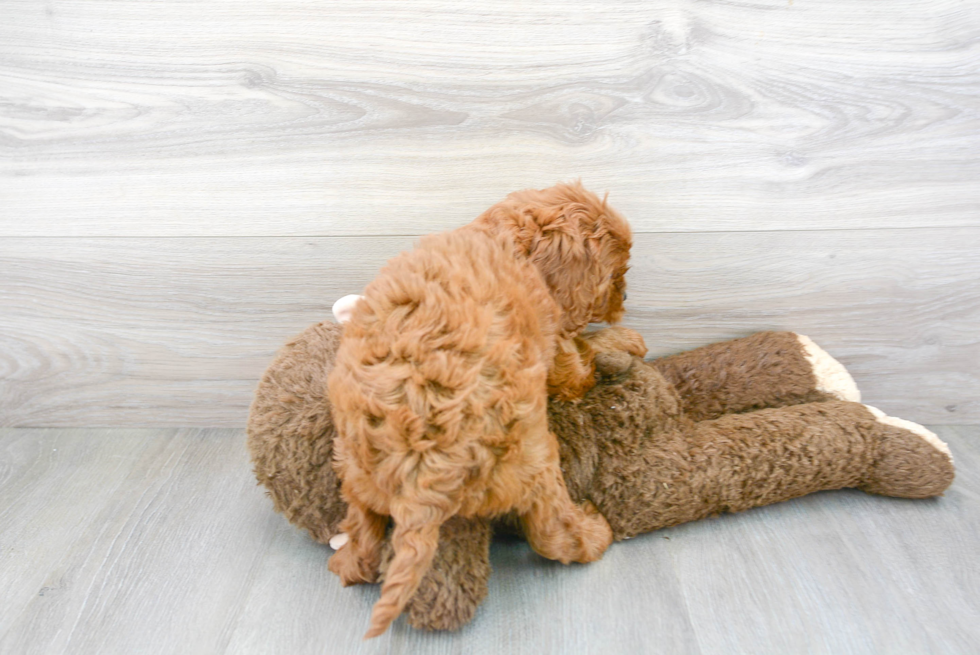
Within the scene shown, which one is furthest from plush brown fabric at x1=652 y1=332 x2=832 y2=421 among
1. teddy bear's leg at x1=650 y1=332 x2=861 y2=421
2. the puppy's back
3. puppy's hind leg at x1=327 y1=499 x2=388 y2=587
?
puppy's hind leg at x1=327 y1=499 x2=388 y2=587

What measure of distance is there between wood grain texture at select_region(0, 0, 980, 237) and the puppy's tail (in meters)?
0.65

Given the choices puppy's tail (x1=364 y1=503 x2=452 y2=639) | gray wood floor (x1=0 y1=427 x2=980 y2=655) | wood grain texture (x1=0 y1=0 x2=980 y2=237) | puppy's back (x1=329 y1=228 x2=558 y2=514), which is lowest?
gray wood floor (x1=0 y1=427 x2=980 y2=655)

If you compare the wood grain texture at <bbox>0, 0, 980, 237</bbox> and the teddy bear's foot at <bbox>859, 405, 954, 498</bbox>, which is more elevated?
the wood grain texture at <bbox>0, 0, 980, 237</bbox>

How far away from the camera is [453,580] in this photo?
3.12 feet

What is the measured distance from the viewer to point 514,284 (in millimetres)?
938

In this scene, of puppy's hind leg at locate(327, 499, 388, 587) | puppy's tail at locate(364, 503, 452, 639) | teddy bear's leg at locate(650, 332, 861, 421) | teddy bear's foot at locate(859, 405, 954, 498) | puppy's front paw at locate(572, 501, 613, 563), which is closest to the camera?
puppy's tail at locate(364, 503, 452, 639)

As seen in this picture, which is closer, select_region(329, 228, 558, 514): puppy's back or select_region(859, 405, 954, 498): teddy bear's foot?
select_region(329, 228, 558, 514): puppy's back

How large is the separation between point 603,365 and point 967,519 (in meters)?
0.72

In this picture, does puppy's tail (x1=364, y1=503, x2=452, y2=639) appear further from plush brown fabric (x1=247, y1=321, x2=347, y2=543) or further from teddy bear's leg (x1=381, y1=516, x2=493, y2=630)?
plush brown fabric (x1=247, y1=321, x2=347, y2=543)

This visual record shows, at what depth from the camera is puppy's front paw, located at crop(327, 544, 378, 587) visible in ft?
3.24

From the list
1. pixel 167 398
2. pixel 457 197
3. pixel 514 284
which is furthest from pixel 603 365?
pixel 167 398

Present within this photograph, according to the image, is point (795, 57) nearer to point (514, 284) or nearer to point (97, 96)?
point (514, 284)

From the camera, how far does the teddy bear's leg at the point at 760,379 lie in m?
1.29

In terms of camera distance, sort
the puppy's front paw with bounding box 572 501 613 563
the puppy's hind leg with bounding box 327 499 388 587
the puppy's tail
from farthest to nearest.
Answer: the puppy's front paw with bounding box 572 501 613 563 < the puppy's hind leg with bounding box 327 499 388 587 < the puppy's tail
